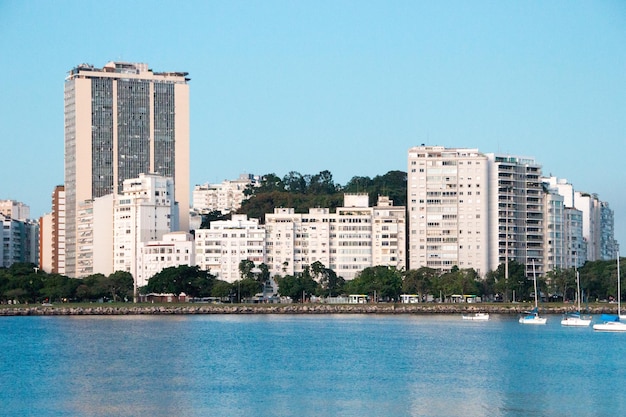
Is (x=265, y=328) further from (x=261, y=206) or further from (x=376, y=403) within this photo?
(x=261, y=206)

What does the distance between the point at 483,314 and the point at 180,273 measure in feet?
125

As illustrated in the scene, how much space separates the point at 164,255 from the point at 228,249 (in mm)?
8037

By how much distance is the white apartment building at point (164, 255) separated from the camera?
165375 millimetres

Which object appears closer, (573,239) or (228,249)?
(228,249)

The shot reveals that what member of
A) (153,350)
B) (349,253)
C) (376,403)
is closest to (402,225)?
(349,253)

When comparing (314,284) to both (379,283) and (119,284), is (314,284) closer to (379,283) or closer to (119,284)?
(379,283)

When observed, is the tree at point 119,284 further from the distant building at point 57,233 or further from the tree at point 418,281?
the tree at point 418,281

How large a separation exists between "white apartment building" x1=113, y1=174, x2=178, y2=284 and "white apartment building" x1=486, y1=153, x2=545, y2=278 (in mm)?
42058

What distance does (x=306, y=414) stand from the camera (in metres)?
52.8

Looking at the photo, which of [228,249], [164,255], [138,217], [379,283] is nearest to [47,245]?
[138,217]

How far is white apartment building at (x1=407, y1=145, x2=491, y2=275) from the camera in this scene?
162 metres

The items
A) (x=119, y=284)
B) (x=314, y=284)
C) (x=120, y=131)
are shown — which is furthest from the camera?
(x=120, y=131)

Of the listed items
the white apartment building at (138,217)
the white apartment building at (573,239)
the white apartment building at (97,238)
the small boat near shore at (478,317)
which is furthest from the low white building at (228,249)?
the white apartment building at (573,239)

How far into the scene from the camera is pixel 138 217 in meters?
171
